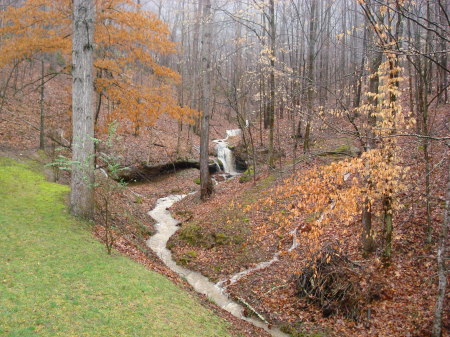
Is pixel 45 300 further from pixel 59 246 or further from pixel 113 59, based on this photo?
pixel 113 59

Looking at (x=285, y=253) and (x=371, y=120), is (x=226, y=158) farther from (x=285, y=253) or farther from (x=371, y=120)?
(x=371, y=120)

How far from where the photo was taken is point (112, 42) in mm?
11906

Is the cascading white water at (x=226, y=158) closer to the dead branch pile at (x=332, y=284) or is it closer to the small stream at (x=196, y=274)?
the small stream at (x=196, y=274)

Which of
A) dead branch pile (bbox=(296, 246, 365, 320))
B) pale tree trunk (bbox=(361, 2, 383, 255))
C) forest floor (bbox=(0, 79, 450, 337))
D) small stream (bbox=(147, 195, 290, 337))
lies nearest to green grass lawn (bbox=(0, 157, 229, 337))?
forest floor (bbox=(0, 79, 450, 337))

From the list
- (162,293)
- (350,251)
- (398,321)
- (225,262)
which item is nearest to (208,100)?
(225,262)

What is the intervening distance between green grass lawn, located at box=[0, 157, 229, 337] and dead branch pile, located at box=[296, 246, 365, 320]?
7.99 ft

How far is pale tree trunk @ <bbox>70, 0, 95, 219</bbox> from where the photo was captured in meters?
8.88

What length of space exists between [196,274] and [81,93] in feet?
19.6

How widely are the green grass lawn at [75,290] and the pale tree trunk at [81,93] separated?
3.16 feet

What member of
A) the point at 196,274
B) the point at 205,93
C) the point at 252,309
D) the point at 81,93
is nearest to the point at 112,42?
the point at 81,93

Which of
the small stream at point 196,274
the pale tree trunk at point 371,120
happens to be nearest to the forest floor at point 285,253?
the small stream at point 196,274

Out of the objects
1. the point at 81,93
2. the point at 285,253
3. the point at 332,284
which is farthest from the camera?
the point at 285,253

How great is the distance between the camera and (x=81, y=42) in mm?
8938

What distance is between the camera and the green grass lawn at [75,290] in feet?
15.2
